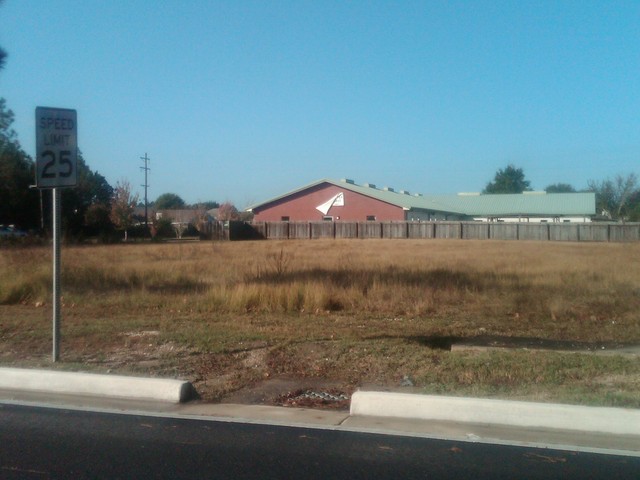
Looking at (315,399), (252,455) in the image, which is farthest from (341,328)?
(252,455)

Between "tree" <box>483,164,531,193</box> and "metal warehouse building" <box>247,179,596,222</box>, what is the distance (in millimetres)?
43627

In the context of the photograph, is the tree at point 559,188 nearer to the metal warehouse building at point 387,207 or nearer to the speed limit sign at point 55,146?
the metal warehouse building at point 387,207

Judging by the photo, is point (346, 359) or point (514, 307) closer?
point (346, 359)

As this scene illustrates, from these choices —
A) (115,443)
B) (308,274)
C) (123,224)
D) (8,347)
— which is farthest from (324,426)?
(123,224)

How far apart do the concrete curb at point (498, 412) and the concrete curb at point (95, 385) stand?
2.14 meters

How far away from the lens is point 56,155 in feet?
30.4

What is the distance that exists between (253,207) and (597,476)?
2484 inches

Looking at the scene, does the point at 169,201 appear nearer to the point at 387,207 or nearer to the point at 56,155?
the point at 387,207

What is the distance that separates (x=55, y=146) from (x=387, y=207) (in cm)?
5411

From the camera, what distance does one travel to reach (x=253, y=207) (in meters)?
67.7

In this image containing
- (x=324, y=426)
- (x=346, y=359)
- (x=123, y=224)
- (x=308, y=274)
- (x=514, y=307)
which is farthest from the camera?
(x=123, y=224)

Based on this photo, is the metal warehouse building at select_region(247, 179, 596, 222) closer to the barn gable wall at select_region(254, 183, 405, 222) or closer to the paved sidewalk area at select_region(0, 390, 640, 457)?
the barn gable wall at select_region(254, 183, 405, 222)

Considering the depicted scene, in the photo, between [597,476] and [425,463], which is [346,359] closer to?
[425,463]

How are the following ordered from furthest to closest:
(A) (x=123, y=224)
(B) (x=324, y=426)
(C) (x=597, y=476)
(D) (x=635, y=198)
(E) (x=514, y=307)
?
(D) (x=635, y=198)
(A) (x=123, y=224)
(E) (x=514, y=307)
(B) (x=324, y=426)
(C) (x=597, y=476)
